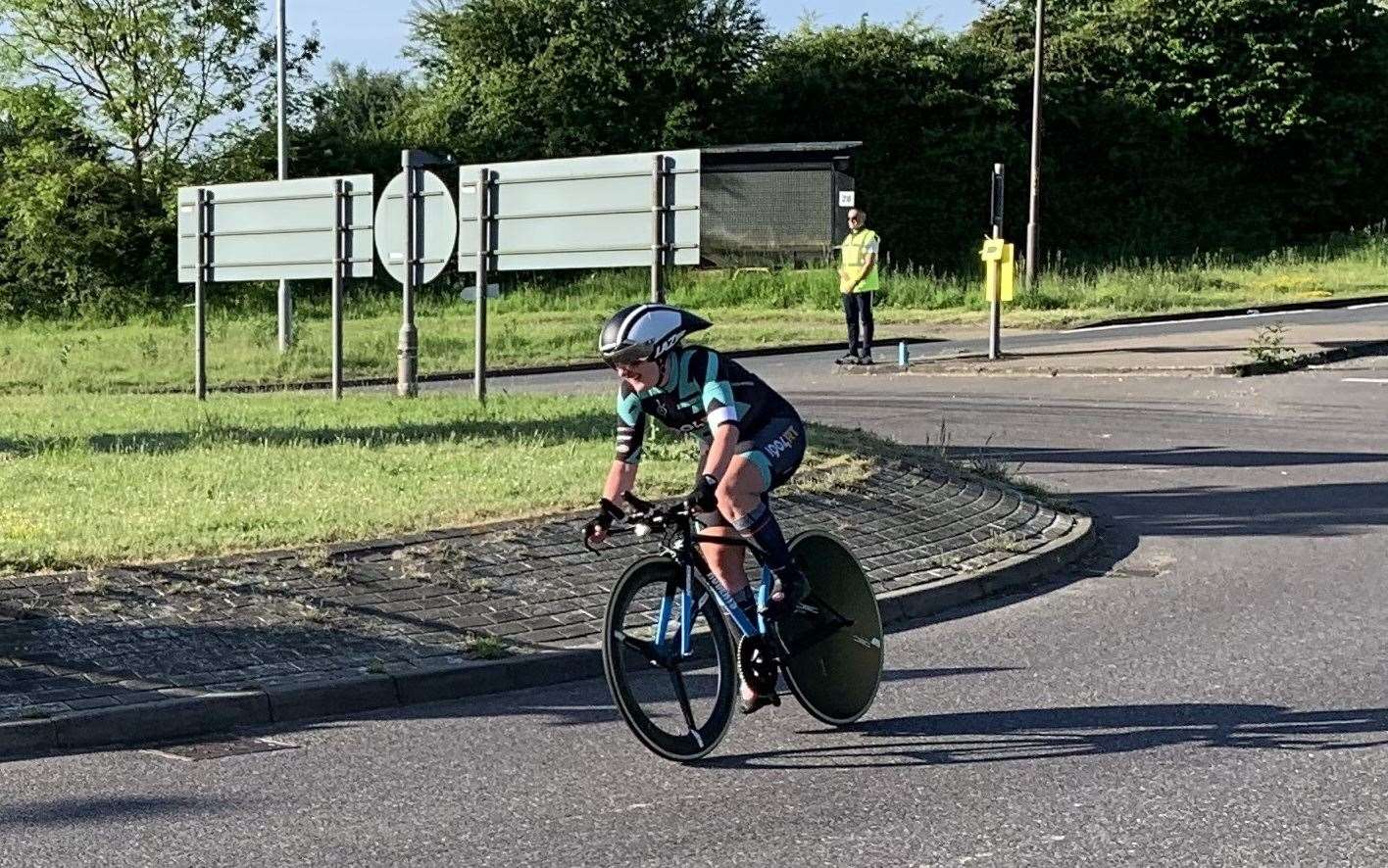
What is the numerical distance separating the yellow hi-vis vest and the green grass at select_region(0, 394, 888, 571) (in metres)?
6.16

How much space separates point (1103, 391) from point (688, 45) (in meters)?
26.8

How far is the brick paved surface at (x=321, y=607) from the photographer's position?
7879 mm

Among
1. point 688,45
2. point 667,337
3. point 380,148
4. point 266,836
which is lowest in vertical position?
point 266,836

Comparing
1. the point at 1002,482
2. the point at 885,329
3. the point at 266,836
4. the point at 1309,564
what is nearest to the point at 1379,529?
the point at 1309,564

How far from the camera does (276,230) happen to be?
71.1 ft

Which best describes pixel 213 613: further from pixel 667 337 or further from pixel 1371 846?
pixel 1371 846

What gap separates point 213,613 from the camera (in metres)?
8.70

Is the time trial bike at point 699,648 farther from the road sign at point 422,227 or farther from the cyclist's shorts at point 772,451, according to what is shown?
the road sign at point 422,227

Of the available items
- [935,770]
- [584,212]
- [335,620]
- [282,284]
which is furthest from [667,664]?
[282,284]

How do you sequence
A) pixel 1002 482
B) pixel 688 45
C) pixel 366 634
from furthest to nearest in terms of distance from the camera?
pixel 688 45 → pixel 1002 482 → pixel 366 634

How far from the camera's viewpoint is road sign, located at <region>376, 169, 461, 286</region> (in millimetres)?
19688

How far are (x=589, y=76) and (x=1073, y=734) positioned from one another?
39332 mm

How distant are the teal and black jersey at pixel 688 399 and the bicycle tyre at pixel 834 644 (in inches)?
31.2

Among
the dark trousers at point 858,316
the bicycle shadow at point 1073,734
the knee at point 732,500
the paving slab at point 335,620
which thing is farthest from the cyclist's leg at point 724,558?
the dark trousers at point 858,316
